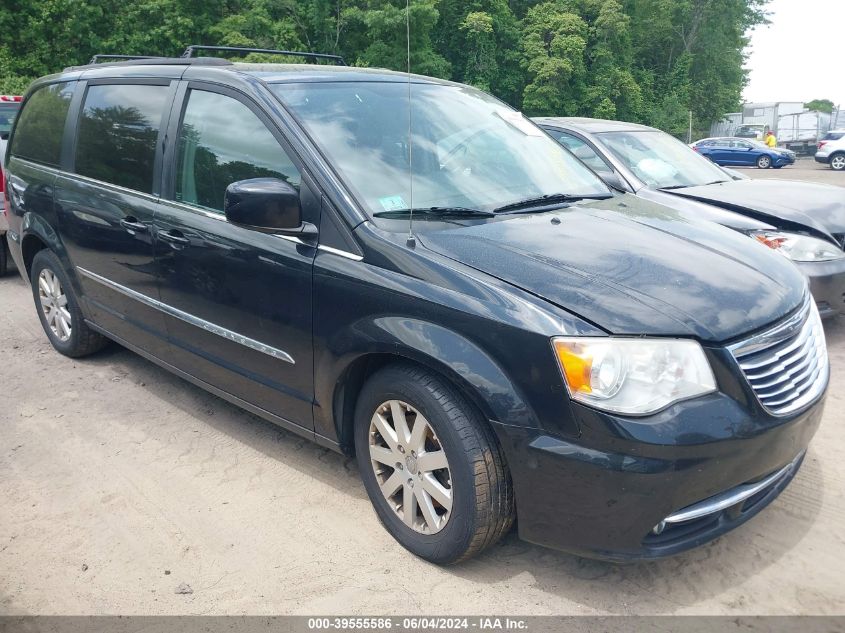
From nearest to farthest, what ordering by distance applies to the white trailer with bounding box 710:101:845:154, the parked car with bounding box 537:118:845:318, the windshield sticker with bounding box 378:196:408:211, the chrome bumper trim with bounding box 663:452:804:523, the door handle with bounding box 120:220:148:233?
the chrome bumper trim with bounding box 663:452:804:523 → the windshield sticker with bounding box 378:196:408:211 → the door handle with bounding box 120:220:148:233 → the parked car with bounding box 537:118:845:318 → the white trailer with bounding box 710:101:845:154

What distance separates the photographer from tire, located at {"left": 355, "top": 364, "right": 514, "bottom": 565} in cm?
244

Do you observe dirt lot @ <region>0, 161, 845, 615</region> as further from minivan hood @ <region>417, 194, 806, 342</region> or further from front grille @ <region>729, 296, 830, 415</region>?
minivan hood @ <region>417, 194, 806, 342</region>

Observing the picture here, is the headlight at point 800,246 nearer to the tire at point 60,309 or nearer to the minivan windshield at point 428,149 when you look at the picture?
the minivan windshield at point 428,149

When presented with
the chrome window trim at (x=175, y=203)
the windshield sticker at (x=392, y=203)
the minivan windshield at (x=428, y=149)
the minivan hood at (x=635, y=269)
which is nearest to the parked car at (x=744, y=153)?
the minivan windshield at (x=428, y=149)

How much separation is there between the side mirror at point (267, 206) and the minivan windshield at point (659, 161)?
12.4 feet

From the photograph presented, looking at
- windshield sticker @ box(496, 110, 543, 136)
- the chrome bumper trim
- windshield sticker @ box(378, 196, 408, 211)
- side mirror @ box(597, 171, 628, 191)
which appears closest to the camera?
the chrome bumper trim

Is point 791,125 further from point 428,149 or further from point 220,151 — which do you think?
point 220,151

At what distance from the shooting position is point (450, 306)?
2453 millimetres

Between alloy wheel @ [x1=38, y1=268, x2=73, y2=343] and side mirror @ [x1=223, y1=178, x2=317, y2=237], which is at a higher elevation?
side mirror @ [x1=223, y1=178, x2=317, y2=237]

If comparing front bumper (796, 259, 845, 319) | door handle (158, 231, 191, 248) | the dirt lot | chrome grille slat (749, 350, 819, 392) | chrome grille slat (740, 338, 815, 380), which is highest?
door handle (158, 231, 191, 248)

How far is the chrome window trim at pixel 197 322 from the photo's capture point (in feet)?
10.2

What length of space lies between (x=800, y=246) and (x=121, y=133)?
14.7ft

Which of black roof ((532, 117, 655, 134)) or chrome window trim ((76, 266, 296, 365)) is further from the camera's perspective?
black roof ((532, 117, 655, 134))

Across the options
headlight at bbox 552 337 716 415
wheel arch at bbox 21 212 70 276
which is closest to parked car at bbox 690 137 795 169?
wheel arch at bbox 21 212 70 276
